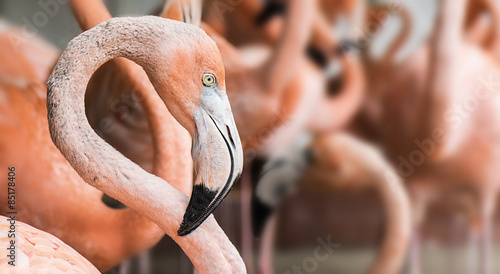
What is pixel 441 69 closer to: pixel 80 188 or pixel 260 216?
pixel 260 216

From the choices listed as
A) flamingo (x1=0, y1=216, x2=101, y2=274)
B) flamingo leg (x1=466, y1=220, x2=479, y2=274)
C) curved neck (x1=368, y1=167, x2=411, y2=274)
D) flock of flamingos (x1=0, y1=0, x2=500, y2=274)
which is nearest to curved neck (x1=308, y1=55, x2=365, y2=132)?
flock of flamingos (x1=0, y1=0, x2=500, y2=274)

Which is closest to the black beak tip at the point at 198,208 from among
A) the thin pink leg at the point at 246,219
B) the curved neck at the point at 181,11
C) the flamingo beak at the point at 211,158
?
the flamingo beak at the point at 211,158

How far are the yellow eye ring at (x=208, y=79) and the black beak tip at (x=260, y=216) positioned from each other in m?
0.48

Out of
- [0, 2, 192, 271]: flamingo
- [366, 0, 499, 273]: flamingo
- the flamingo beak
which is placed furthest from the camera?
[366, 0, 499, 273]: flamingo

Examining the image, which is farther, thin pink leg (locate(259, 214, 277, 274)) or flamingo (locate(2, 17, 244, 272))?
thin pink leg (locate(259, 214, 277, 274))

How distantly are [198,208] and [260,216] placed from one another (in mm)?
481

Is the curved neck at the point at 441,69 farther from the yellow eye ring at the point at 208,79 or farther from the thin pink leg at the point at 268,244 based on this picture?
the yellow eye ring at the point at 208,79

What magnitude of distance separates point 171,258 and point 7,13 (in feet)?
1.75

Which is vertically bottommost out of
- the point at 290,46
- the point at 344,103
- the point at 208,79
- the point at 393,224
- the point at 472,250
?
the point at 472,250

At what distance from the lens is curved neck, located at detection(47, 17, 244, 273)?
0.55 m

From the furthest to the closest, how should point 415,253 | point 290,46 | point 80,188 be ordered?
point 415,253 → point 290,46 → point 80,188

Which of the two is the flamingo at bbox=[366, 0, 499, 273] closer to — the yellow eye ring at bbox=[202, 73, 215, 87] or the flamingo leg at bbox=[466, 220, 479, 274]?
the flamingo leg at bbox=[466, 220, 479, 274]

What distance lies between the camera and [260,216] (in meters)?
1.00

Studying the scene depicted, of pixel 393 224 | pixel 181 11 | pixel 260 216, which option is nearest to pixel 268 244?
pixel 260 216
